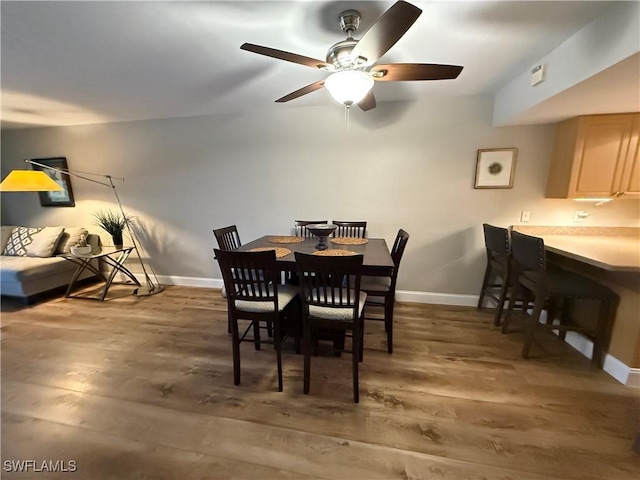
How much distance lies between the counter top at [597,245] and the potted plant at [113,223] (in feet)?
15.4

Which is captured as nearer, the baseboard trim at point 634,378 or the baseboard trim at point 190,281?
the baseboard trim at point 634,378

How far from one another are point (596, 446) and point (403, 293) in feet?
6.23

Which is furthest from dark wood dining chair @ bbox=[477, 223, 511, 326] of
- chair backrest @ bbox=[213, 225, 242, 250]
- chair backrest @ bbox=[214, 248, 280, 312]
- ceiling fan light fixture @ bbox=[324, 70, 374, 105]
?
chair backrest @ bbox=[213, 225, 242, 250]

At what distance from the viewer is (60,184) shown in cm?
381

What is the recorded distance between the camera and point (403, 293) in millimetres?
3164

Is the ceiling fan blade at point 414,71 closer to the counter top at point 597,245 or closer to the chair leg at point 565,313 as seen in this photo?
the counter top at point 597,245

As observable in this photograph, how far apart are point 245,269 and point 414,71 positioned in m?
1.55

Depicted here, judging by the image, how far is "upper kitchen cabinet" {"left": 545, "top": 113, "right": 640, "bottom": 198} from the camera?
215 cm

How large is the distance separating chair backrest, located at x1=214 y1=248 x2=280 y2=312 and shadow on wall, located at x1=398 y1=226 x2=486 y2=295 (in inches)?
77.9

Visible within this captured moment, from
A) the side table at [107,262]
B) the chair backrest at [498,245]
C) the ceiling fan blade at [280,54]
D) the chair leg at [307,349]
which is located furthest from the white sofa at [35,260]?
the chair backrest at [498,245]

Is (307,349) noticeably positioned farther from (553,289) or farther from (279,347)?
(553,289)

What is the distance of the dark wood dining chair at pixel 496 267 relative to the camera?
238 cm

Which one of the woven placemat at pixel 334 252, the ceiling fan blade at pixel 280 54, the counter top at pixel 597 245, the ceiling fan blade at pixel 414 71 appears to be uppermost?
the ceiling fan blade at pixel 280 54

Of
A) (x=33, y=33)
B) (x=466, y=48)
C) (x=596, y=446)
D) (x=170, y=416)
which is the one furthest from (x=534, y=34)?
(x=170, y=416)
